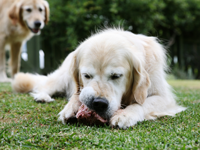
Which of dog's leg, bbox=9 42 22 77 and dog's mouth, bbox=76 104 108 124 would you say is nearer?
dog's mouth, bbox=76 104 108 124

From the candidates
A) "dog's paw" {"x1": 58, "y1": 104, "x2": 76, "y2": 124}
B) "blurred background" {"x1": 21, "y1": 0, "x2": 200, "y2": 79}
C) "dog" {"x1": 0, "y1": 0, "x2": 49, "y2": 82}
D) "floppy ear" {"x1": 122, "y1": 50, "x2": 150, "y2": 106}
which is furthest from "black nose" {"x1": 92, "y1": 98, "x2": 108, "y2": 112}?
"blurred background" {"x1": 21, "y1": 0, "x2": 200, "y2": 79}

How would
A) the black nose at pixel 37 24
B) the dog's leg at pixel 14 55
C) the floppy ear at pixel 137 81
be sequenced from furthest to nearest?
the dog's leg at pixel 14 55, the black nose at pixel 37 24, the floppy ear at pixel 137 81

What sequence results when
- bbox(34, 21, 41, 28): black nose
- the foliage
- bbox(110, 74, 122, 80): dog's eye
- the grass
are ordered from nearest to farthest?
the grass < bbox(110, 74, 122, 80): dog's eye < bbox(34, 21, 41, 28): black nose < the foliage

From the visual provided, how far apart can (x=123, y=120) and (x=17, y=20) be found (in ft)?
17.3

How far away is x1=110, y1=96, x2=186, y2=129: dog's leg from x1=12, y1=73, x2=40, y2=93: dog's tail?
2254 millimetres

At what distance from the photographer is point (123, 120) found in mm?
2047

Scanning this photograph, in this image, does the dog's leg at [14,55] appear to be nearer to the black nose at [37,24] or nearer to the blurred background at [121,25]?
the black nose at [37,24]

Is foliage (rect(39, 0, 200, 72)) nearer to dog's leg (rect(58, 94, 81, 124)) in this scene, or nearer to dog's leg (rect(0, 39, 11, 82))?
dog's leg (rect(0, 39, 11, 82))

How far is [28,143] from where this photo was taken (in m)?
1.60

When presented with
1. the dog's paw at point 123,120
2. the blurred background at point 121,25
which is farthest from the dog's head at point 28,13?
the dog's paw at point 123,120

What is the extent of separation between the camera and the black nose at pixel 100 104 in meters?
2.04

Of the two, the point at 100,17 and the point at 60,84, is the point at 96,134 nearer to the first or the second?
the point at 60,84

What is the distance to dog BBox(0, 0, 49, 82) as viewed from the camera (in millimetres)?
6276

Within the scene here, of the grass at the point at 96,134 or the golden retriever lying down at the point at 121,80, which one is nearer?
the grass at the point at 96,134
